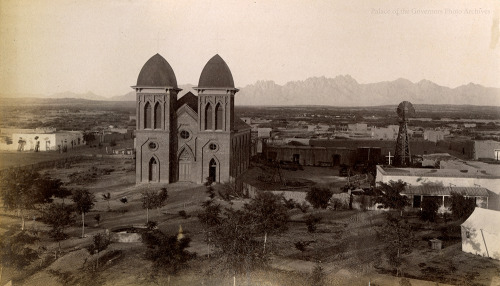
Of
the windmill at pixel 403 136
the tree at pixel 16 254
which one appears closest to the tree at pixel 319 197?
the windmill at pixel 403 136

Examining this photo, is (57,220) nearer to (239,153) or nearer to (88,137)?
(239,153)

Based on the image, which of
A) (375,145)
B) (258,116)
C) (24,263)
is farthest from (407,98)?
(258,116)

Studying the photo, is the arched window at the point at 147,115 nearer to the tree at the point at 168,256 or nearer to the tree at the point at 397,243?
the tree at the point at 168,256

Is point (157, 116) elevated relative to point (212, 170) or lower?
elevated

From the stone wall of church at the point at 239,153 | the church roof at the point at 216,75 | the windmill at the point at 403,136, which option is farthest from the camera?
the windmill at the point at 403,136

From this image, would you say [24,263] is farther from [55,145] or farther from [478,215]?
[55,145]

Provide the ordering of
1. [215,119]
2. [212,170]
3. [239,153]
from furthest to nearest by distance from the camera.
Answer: [239,153], [212,170], [215,119]

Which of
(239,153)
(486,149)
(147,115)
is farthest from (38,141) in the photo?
(486,149)
